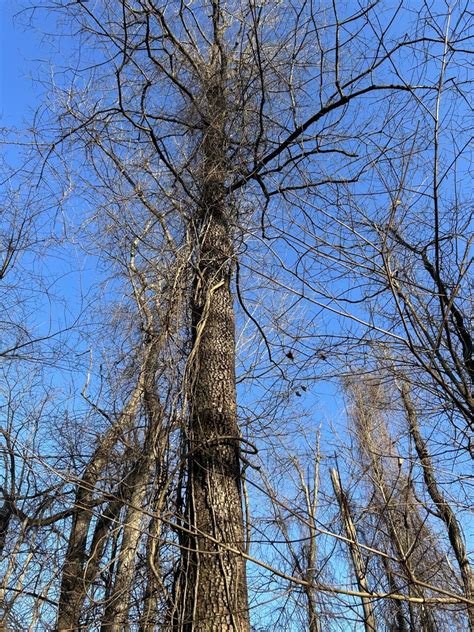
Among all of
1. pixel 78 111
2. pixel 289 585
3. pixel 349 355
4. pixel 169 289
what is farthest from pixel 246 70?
pixel 289 585

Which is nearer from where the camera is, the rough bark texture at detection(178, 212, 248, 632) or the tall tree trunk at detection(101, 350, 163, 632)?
the rough bark texture at detection(178, 212, 248, 632)

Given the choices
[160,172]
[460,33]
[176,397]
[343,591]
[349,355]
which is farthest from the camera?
[160,172]

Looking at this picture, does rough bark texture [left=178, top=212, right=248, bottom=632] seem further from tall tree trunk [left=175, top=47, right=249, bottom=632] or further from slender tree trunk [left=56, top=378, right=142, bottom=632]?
slender tree trunk [left=56, top=378, right=142, bottom=632]

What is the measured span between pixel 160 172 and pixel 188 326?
120cm

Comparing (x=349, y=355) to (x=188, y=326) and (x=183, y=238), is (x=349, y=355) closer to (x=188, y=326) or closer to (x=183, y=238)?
(x=188, y=326)

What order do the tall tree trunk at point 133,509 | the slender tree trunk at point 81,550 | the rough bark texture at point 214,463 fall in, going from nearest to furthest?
the rough bark texture at point 214,463
the tall tree trunk at point 133,509
the slender tree trunk at point 81,550

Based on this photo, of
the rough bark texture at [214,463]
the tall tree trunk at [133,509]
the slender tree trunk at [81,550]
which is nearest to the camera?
the rough bark texture at [214,463]

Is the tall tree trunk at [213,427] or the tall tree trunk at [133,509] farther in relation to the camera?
the tall tree trunk at [133,509]

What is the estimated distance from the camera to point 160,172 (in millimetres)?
3551

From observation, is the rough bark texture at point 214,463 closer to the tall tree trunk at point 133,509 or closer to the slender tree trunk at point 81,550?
the tall tree trunk at point 133,509

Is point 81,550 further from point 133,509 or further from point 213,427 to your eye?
point 213,427

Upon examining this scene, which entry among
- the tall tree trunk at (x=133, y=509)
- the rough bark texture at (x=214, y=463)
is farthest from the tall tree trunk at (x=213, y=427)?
the tall tree trunk at (x=133, y=509)

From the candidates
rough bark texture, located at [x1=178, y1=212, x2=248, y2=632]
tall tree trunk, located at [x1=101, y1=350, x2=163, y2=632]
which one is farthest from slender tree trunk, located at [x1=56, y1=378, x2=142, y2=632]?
rough bark texture, located at [x1=178, y1=212, x2=248, y2=632]

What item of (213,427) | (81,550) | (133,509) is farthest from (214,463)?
(81,550)
